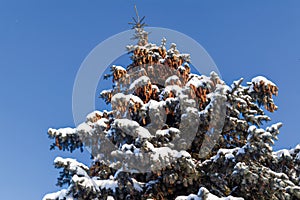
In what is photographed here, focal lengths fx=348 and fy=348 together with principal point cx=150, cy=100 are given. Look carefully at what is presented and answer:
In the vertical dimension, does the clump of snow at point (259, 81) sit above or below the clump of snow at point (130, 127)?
above

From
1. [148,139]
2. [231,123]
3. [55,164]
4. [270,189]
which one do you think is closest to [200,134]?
[231,123]

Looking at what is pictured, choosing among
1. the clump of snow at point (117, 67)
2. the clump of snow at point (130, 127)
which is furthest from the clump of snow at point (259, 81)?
the clump of snow at point (117, 67)

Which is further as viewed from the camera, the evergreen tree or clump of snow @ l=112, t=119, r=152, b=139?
clump of snow @ l=112, t=119, r=152, b=139

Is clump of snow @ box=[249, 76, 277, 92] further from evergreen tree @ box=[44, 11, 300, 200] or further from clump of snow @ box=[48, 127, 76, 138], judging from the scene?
clump of snow @ box=[48, 127, 76, 138]

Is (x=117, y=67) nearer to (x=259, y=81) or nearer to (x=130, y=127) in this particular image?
(x=130, y=127)

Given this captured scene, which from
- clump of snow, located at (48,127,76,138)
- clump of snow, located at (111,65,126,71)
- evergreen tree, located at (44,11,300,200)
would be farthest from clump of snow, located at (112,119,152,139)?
clump of snow, located at (111,65,126,71)

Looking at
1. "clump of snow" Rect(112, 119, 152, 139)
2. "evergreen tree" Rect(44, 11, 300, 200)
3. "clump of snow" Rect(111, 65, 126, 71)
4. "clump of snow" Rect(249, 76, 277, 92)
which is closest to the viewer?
"evergreen tree" Rect(44, 11, 300, 200)

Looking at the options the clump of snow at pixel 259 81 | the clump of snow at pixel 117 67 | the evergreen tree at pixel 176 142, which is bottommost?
the evergreen tree at pixel 176 142

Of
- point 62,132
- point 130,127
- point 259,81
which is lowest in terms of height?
point 130,127

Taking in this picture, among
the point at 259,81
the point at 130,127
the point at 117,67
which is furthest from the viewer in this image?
the point at 117,67

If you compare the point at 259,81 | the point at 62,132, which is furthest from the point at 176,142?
the point at 62,132

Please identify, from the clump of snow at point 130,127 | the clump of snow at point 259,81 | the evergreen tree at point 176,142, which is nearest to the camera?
the evergreen tree at point 176,142

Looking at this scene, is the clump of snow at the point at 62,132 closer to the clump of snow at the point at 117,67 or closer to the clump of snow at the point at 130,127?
the clump of snow at the point at 130,127

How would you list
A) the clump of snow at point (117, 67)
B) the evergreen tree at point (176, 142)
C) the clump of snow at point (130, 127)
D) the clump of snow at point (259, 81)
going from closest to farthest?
1. the evergreen tree at point (176, 142)
2. the clump of snow at point (130, 127)
3. the clump of snow at point (259, 81)
4. the clump of snow at point (117, 67)
